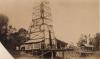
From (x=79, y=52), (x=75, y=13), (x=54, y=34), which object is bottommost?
(x=79, y=52)

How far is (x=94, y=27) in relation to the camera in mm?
1351

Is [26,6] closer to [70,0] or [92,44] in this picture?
[70,0]

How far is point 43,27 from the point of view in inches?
51.7

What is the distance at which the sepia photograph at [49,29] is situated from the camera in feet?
4.27

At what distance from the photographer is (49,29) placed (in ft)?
4.30

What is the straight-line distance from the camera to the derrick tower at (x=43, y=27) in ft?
4.29

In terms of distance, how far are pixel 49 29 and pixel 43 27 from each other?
4 cm

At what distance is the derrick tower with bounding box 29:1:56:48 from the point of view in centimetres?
131

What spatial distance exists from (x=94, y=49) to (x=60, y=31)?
252 mm

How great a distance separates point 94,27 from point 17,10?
512 mm

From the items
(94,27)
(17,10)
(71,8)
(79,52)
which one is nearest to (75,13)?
(71,8)

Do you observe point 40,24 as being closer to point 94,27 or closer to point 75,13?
point 75,13

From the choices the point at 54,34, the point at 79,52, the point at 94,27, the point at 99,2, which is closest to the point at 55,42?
the point at 54,34

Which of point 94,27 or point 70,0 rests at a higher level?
point 70,0
